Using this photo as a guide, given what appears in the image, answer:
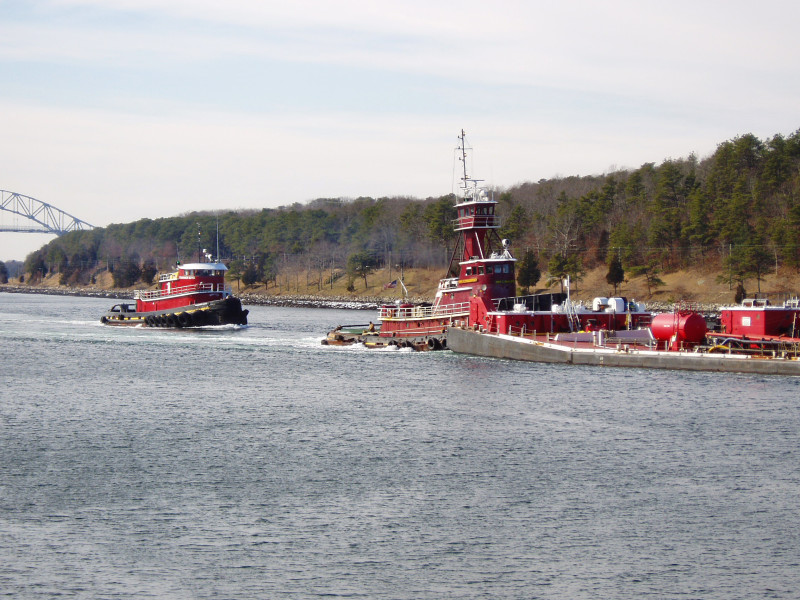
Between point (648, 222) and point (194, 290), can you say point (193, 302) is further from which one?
point (648, 222)

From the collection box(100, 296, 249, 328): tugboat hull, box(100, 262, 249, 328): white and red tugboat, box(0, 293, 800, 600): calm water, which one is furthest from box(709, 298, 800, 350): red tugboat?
box(100, 262, 249, 328): white and red tugboat

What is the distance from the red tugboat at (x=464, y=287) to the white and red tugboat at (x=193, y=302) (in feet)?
85.5

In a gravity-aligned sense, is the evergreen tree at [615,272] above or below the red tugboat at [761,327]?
above

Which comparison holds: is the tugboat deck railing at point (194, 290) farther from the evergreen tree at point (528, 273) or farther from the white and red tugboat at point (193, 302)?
the evergreen tree at point (528, 273)

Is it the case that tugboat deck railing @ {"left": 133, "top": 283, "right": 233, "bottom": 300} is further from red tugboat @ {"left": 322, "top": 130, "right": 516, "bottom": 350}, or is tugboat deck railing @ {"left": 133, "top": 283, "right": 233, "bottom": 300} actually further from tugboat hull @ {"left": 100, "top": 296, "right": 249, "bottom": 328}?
red tugboat @ {"left": 322, "top": 130, "right": 516, "bottom": 350}

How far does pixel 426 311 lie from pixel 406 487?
45.3 m

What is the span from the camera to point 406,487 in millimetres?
32344

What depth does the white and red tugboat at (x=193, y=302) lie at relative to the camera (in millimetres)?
100562

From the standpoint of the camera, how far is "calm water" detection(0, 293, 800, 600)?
2455cm

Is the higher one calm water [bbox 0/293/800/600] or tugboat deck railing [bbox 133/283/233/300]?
tugboat deck railing [bbox 133/283/233/300]

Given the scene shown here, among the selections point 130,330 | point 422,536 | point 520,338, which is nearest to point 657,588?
point 422,536

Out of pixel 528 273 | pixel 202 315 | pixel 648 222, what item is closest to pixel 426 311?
pixel 202 315

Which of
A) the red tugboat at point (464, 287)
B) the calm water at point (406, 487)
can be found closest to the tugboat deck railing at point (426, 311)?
the red tugboat at point (464, 287)

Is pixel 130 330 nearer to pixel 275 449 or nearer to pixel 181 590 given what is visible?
pixel 275 449
